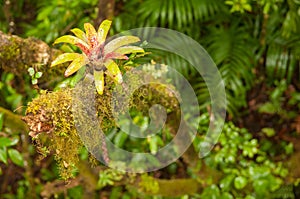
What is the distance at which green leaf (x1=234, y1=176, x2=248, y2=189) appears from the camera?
273cm

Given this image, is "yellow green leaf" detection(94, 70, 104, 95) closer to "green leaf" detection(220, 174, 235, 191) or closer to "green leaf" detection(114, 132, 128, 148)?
"green leaf" detection(114, 132, 128, 148)

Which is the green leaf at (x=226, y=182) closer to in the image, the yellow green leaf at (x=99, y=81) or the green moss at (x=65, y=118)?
the green moss at (x=65, y=118)

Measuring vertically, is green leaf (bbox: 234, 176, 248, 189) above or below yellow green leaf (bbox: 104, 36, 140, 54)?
below

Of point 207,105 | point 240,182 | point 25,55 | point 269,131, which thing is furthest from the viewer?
point 269,131

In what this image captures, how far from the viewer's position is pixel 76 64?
140 centimetres

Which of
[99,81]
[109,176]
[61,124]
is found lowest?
[109,176]

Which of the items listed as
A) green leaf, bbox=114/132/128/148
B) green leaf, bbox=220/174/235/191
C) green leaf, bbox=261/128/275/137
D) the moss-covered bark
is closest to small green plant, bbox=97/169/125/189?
green leaf, bbox=114/132/128/148

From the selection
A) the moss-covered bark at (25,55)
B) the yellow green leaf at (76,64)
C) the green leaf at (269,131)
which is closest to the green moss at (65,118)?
the yellow green leaf at (76,64)

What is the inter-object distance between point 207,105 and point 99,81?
1869 millimetres

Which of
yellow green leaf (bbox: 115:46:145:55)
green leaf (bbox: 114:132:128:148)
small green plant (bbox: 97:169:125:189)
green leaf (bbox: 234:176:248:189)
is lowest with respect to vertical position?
green leaf (bbox: 234:176:248:189)

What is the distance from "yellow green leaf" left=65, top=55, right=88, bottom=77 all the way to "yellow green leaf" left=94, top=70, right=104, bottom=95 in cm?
5

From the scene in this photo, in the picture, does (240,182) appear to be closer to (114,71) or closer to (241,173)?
(241,173)

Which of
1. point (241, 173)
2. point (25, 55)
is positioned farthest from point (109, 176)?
point (25, 55)

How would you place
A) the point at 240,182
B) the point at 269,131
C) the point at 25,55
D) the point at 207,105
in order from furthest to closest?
the point at 269,131 → the point at 207,105 → the point at 240,182 → the point at 25,55
